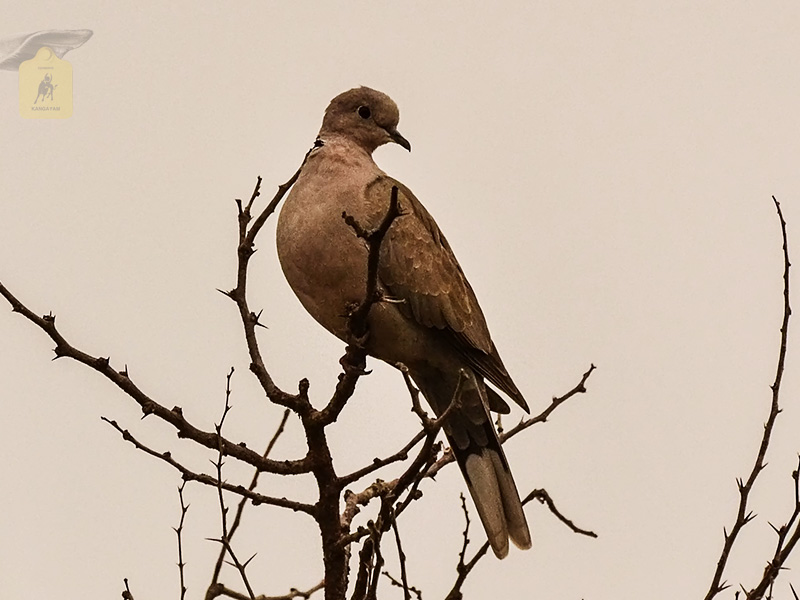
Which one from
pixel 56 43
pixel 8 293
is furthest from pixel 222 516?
pixel 56 43

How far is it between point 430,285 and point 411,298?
102 mm

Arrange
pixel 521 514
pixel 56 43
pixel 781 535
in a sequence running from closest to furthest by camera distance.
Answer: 1. pixel 781 535
2. pixel 521 514
3. pixel 56 43

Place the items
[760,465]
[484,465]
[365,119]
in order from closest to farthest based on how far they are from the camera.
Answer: [760,465] < [484,465] < [365,119]

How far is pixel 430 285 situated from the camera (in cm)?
425

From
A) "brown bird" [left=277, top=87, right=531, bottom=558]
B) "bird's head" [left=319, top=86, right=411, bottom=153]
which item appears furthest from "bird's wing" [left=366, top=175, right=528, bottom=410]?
"bird's head" [left=319, top=86, right=411, bottom=153]

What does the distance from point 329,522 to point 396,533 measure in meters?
0.76

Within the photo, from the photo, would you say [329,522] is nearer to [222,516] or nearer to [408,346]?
[222,516]

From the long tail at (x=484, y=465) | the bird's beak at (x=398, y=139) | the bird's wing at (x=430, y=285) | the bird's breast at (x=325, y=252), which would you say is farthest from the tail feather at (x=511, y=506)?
the bird's beak at (x=398, y=139)

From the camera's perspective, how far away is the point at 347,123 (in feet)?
15.8

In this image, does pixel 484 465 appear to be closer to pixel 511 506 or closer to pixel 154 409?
pixel 511 506

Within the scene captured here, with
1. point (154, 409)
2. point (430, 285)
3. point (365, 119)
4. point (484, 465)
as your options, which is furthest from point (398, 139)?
point (154, 409)

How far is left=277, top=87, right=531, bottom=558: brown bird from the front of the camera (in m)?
3.94

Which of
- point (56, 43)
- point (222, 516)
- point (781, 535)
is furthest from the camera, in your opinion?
point (56, 43)

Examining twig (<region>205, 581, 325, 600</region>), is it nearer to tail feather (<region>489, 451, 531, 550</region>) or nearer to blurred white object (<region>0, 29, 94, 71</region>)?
tail feather (<region>489, 451, 531, 550</region>)
